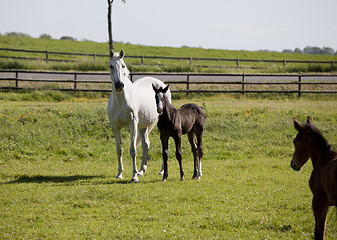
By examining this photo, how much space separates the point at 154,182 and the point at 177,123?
5.45 ft

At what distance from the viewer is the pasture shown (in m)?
7.96

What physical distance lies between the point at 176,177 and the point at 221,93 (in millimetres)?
14338

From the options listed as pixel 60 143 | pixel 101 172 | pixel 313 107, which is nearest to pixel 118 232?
pixel 101 172

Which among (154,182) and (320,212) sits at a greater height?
(320,212)

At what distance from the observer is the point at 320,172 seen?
20.6ft

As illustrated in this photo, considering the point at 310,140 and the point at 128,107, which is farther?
the point at 128,107

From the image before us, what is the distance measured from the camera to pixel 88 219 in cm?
856

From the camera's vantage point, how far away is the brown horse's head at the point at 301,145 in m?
6.59

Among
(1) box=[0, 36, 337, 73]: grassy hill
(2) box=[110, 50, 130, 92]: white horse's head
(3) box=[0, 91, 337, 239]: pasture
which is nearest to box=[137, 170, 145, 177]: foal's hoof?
(3) box=[0, 91, 337, 239]: pasture

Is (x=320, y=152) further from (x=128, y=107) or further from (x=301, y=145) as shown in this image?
(x=128, y=107)

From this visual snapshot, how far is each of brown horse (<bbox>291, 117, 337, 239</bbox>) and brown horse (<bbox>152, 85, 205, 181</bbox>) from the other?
4.66m

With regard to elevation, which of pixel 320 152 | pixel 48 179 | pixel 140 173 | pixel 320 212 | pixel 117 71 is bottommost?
pixel 48 179

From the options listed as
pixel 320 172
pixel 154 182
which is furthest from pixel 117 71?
pixel 320 172

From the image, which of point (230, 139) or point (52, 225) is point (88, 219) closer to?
point (52, 225)
